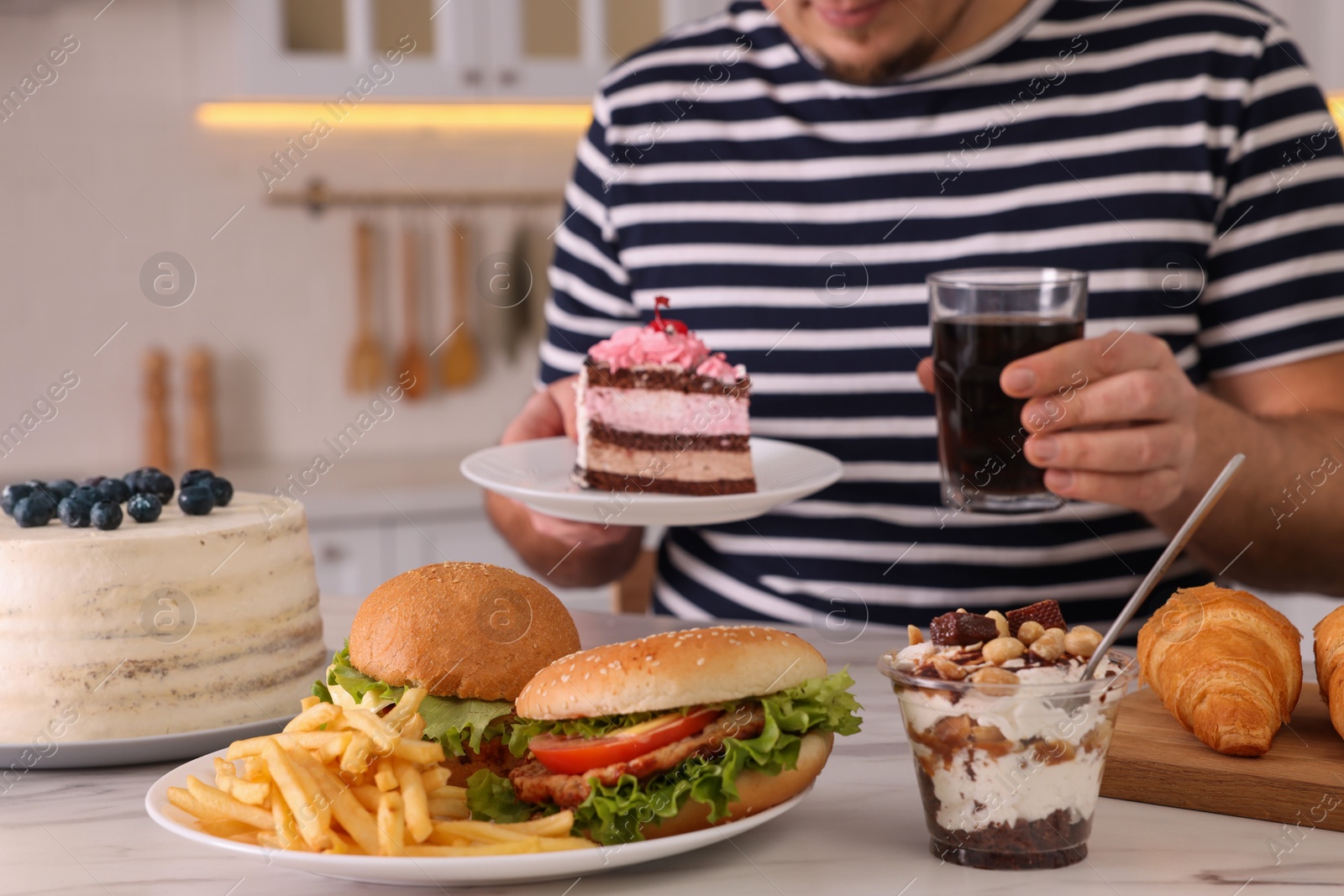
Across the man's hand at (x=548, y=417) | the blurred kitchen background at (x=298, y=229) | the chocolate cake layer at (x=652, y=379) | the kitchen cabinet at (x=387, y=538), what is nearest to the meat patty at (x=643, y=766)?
the man's hand at (x=548, y=417)

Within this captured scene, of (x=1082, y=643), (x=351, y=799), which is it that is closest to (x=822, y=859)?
(x=1082, y=643)

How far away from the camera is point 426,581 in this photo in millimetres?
1387

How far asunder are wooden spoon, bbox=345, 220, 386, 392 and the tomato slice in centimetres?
359

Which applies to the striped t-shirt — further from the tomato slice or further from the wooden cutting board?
the tomato slice

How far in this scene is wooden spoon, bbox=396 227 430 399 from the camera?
15.2 feet

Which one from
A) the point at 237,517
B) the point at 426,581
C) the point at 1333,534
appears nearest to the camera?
the point at 426,581

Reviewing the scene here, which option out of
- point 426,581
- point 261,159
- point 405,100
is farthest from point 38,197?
point 426,581

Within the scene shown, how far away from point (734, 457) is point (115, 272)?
295cm

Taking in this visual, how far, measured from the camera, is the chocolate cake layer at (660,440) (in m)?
2.16

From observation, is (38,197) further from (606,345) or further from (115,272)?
(606,345)

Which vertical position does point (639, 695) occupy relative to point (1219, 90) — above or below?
below

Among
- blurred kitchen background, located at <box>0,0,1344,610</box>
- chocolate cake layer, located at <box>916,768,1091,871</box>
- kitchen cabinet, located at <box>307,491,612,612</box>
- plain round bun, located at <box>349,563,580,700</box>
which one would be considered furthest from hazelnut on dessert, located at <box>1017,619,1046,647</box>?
blurred kitchen background, located at <box>0,0,1344,610</box>

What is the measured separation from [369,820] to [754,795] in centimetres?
32

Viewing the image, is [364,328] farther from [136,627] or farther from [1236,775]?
[1236,775]
